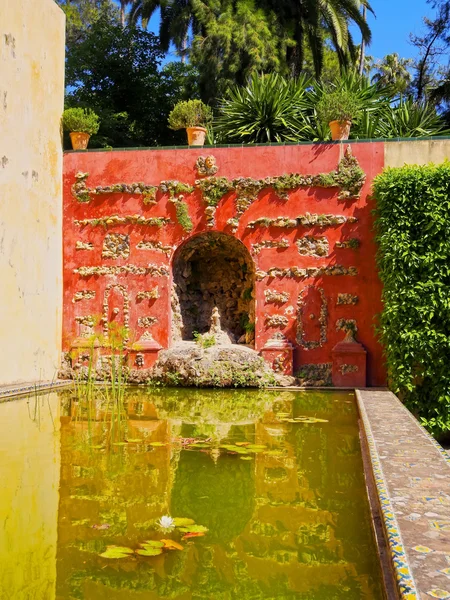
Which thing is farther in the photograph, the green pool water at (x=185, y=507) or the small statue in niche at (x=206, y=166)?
the small statue in niche at (x=206, y=166)

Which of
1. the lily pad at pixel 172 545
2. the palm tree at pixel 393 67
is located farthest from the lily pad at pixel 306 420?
the palm tree at pixel 393 67

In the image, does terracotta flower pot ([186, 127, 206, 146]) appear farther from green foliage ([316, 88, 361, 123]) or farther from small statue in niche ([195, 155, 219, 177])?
green foliage ([316, 88, 361, 123])

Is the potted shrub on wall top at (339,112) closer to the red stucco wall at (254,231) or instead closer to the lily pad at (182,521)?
the red stucco wall at (254,231)

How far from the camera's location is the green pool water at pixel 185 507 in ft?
9.36

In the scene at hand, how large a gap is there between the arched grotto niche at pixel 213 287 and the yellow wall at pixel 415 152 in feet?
8.74

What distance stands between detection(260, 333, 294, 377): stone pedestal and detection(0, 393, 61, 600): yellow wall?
4.22 m

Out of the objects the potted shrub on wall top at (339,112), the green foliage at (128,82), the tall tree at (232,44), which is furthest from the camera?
the green foliage at (128,82)

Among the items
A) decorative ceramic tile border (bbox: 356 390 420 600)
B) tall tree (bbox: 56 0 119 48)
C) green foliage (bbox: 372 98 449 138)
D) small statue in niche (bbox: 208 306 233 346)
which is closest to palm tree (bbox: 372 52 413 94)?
tall tree (bbox: 56 0 119 48)

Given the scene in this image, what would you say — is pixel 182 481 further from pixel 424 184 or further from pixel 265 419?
pixel 424 184

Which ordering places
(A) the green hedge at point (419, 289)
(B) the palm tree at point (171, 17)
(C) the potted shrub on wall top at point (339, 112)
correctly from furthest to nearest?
(B) the palm tree at point (171, 17)
(C) the potted shrub on wall top at point (339, 112)
(A) the green hedge at point (419, 289)

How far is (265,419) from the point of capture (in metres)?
6.83

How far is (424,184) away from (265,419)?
3.93m

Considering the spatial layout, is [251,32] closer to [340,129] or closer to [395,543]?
[340,129]

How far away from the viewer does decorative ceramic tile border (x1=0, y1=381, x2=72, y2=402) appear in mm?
7902
